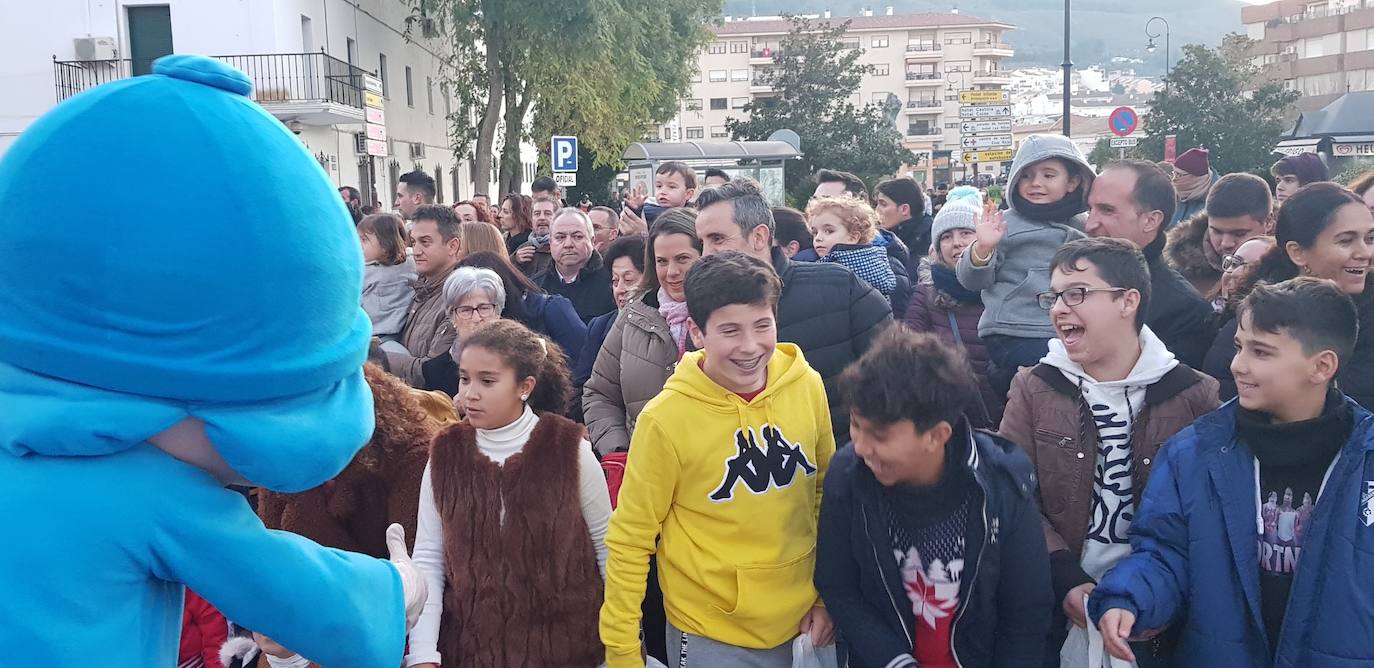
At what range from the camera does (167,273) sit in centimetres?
152

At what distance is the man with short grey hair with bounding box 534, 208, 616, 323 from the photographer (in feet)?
23.3

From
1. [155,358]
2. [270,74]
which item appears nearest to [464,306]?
[155,358]

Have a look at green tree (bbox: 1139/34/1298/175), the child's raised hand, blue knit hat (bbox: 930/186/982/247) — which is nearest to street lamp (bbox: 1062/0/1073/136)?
green tree (bbox: 1139/34/1298/175)

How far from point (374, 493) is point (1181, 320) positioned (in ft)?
9.89

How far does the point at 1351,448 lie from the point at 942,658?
122cm

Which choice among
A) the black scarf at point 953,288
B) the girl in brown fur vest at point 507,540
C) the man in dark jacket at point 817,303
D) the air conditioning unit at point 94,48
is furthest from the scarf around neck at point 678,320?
the air conditioning unit at point 94,48

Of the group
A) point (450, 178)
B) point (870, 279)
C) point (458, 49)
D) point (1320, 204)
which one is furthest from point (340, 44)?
point (1320, 204)

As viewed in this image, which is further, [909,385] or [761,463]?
[761,463]

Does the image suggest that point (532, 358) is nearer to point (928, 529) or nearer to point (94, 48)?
point (928, 529)

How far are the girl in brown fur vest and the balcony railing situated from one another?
23.9m

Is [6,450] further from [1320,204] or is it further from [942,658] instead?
[1320,204]

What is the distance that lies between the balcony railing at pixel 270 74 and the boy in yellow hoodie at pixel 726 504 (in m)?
24.4

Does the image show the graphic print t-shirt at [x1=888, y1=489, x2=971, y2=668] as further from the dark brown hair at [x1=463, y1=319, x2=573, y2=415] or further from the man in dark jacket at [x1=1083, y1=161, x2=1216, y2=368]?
the man in dark jacket at [x1=1083, y1=161, x2=1216, y2=368]

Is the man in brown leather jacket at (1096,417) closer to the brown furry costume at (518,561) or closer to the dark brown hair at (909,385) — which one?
the dark brown hair at (909,385)
